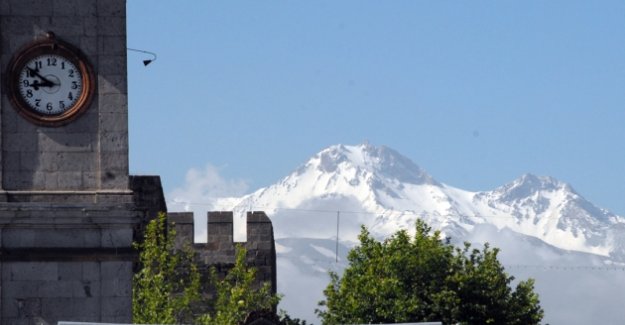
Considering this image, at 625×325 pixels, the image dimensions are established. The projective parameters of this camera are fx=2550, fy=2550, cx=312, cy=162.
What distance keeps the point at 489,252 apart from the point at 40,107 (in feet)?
90.1

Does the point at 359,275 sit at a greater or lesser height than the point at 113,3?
lesser

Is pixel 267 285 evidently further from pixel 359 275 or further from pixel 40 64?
pixel 40 64

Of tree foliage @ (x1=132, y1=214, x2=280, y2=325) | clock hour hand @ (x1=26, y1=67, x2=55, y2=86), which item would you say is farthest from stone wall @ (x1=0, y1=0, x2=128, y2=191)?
tree foliage @ (x1=132, y1=214, x2=280, y2=325)

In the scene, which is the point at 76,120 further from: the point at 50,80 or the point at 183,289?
the point at 183,289

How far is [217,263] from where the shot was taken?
7288 centimetres

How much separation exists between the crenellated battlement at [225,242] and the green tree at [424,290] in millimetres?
2518

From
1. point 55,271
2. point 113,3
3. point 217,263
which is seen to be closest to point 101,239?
point 55,271

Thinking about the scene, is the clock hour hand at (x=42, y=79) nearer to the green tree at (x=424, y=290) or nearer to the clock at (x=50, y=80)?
the clock at (x=50, y=80)

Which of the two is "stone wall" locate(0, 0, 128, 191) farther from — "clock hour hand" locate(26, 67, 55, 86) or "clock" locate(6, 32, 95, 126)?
"clock hour hand" locate(26, 67, 55, 86)

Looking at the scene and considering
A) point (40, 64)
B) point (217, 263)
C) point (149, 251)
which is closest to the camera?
point (40, 64)

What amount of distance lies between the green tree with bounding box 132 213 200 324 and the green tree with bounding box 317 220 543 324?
489 centimetres

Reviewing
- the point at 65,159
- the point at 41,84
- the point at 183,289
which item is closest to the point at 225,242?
the point at 183,289

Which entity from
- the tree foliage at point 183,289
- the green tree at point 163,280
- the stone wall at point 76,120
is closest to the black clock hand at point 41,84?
the stone wall at point 76,120

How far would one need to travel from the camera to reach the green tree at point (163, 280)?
66812 mm
